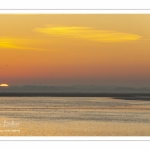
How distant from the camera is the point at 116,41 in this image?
1116 inches
